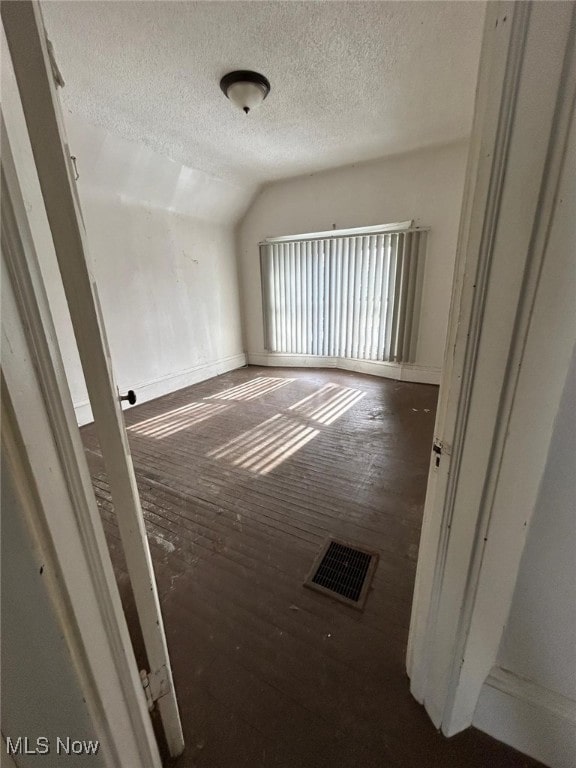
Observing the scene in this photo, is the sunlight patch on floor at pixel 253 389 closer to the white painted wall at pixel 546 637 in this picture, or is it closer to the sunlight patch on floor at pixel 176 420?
the sunlight patch on floor at pixel 176 420

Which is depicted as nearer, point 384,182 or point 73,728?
point 73,728

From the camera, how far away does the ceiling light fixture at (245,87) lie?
2133mm

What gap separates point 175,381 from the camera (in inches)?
169

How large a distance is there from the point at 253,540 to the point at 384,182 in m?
4.42

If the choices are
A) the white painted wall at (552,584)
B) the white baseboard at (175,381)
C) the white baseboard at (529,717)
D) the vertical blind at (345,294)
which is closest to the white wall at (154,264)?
the white baseboard at (175,381)

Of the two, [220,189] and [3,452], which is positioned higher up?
[220,189]

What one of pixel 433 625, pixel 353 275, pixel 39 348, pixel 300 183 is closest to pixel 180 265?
pixel 300 183

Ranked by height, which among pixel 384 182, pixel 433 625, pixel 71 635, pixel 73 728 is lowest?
pixel 433 625

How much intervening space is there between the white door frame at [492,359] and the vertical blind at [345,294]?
3707 millimetres

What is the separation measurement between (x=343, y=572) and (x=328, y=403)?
7.64ft

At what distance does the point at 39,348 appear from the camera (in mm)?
453

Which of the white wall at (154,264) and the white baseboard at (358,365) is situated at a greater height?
the white wall at (154,264)

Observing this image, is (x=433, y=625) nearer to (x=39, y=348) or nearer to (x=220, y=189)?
(x=39, y=348)

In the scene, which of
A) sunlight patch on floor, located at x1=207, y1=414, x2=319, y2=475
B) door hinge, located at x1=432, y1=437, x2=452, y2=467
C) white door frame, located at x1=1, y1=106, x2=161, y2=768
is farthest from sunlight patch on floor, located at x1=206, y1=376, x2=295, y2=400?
white door frame, located at x1=1, y1=106, x2=161, y2=768
